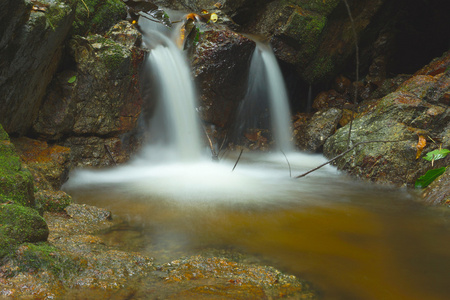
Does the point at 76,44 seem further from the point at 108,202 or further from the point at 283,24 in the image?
the point at 283,24

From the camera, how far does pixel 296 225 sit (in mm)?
3369

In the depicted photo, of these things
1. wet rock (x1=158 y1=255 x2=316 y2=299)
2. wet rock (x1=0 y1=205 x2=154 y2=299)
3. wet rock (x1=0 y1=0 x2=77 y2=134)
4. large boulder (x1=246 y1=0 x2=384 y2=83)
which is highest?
large boulder (x1=246 y1=0 x2=384 y2=83)

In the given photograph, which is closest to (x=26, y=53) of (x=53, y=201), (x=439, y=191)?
(x=53, y=201)

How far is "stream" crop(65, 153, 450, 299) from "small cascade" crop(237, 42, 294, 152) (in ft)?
10.9

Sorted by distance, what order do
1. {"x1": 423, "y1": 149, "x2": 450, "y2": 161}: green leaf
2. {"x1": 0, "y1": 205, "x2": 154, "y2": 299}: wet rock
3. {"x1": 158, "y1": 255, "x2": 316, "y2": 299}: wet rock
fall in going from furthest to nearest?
{"x1": 423, "y1": 149, "x2": 450, "y2": 161}: green leaf
{"x1": 158, "y1": 255, "x2": 316, "y2": 299}: wet rock
{"x1": 0, "y1": 205, "x2": 154, "y2": 299}: wet rock

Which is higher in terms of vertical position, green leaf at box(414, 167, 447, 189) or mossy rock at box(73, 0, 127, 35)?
mossy rock at box(73, 0, 127, 35)

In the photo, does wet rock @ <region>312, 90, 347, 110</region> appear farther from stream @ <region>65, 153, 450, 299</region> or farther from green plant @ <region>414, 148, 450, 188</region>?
green plant @ <region>414, 148, 450, 188</region>

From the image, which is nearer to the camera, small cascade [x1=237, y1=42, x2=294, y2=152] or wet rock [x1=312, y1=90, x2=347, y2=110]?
small cascade [x1=237, y1=42, x2=294, y2=152]

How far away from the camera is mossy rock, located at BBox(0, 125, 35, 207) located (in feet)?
Result: 7.05

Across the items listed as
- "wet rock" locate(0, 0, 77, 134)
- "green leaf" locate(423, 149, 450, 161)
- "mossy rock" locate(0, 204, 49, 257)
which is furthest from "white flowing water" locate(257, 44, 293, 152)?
"mossy rock" locate(0, 204, 49, 257)

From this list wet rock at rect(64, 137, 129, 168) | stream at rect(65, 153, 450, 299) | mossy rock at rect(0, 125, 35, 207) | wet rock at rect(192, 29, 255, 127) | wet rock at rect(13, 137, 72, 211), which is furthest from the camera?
wet rock at rect(192, 29, 255, 127)

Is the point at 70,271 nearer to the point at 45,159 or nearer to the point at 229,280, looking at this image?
the point at 229,280

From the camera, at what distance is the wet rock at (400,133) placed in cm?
546

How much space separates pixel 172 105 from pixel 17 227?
5374 millimetres
